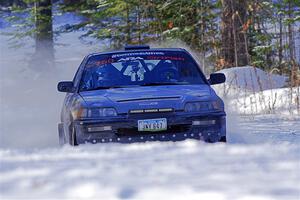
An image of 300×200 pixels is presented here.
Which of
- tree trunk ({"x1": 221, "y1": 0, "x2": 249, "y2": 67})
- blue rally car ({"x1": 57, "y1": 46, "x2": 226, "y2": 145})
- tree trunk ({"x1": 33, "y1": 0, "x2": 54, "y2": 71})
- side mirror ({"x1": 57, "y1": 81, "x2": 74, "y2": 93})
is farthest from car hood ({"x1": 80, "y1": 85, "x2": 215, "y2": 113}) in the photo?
tree trunk ({"x1": 33, "y1": 0, "x2": 54, "y2": 71})

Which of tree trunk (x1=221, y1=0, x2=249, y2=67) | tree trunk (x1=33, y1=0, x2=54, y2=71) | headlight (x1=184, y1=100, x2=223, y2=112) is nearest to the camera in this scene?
headlight (x1=184, y1=100, x2=223, y2=112)

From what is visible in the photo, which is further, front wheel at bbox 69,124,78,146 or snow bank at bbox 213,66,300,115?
snow bank at bbox 213,66,300,115

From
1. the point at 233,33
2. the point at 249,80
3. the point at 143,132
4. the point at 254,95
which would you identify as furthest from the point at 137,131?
the point at 233,33

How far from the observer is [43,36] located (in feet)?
74.2

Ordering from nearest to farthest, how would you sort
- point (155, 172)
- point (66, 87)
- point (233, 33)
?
1. point (155, 172)
2. point (66, 87)
3. point (233, 33)

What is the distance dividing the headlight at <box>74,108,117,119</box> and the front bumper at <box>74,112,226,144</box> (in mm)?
67

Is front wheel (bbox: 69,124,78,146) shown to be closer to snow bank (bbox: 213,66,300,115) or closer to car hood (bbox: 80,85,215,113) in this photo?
car hood (bbox: 80,85,215,113)

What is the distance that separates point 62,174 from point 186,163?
1069mm

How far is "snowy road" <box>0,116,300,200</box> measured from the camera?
169 inches

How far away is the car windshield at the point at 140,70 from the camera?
8383 mm

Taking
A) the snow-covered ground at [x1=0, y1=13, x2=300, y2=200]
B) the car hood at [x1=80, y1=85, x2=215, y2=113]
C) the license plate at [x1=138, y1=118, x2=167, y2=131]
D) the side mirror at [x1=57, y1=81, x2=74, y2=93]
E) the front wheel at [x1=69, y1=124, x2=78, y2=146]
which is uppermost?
the side mirror at [x1=57, y1=81, x2=74, y2=93]

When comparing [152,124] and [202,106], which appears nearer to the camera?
[152,124]

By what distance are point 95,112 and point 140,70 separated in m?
1.48

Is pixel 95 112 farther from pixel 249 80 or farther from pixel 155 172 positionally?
pixel 249 80
